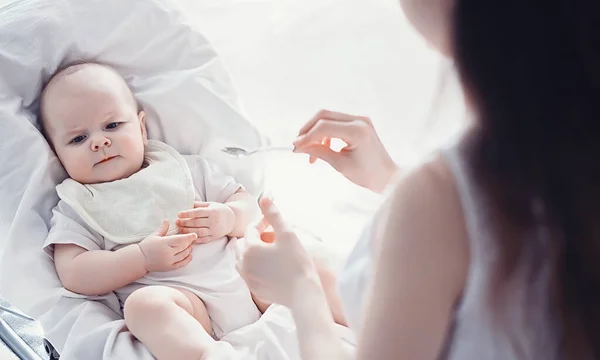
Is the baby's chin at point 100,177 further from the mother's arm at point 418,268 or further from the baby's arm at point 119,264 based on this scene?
the mother's arm at point 418,268

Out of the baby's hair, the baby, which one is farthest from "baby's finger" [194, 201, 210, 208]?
the baby's hair

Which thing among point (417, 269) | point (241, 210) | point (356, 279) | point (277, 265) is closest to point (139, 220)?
point (241, 210)

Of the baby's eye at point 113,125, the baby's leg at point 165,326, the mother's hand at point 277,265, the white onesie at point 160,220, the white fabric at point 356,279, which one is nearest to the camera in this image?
the white fabric at point 356,279

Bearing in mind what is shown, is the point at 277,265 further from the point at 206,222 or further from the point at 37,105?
the point at 37,105

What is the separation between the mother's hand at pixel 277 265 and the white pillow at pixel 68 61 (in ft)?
1.23

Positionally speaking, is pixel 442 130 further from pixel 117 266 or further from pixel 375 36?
pixel 375 36

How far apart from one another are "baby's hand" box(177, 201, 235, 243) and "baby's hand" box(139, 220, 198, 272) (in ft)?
0.10

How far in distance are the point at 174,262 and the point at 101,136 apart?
234 millimetres

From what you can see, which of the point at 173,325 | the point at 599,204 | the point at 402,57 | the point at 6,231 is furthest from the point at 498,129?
the point at 402,57

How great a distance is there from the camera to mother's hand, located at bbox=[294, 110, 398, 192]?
2.77ft

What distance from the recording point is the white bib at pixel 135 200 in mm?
1000

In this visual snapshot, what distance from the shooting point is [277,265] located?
2.32 ft

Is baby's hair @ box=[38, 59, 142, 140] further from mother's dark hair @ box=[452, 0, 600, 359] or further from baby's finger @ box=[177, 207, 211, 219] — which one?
mother's dark hair @ box=[452, 0, 600, 359]

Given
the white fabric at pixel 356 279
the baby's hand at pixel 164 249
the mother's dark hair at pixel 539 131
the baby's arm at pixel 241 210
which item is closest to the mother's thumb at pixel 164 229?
the baby's hand at pixel 164 249
